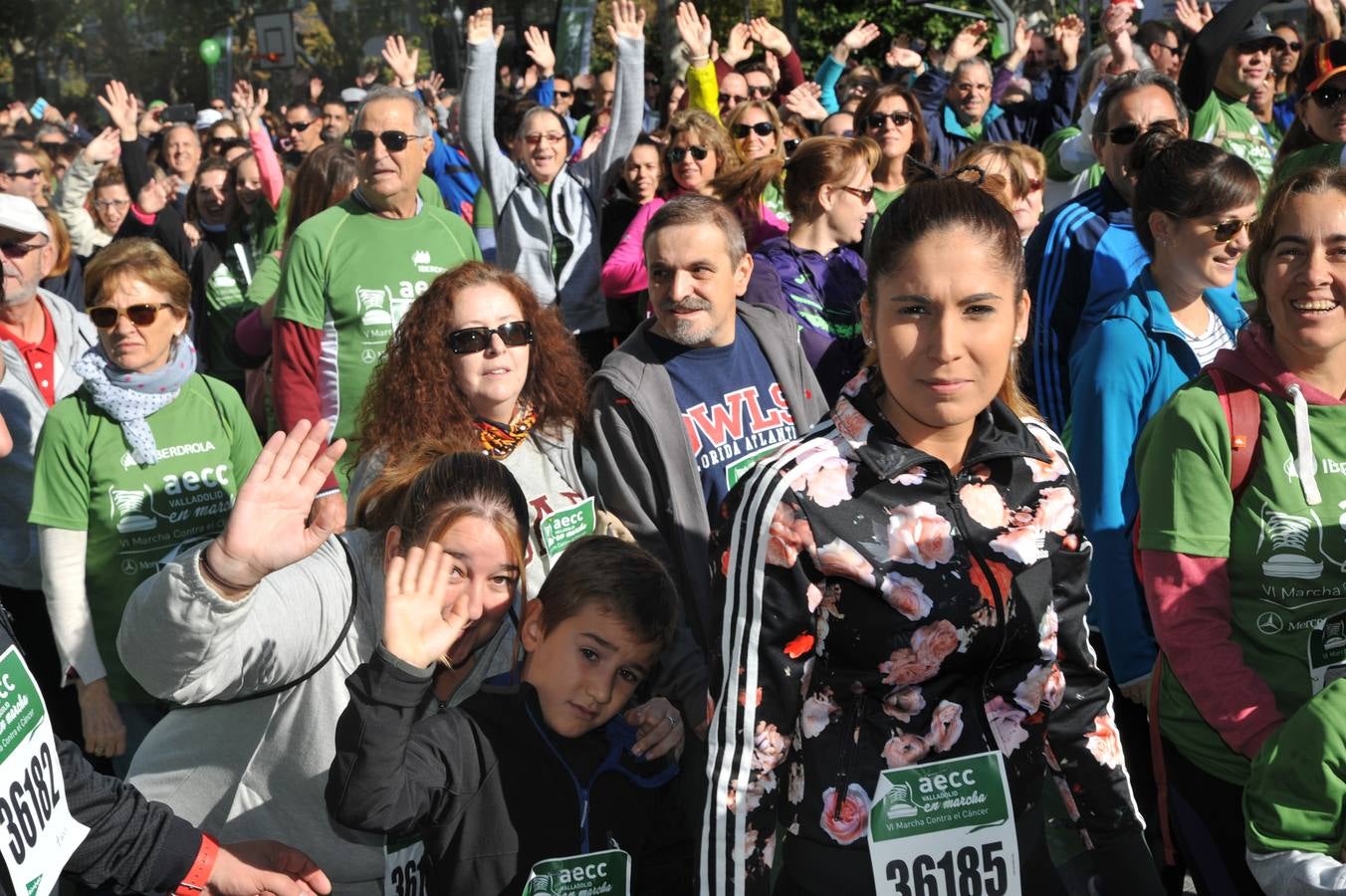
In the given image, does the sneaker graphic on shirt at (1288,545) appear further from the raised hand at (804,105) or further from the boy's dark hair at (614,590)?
the raised hand at (804,105)

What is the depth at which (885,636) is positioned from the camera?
221 cm

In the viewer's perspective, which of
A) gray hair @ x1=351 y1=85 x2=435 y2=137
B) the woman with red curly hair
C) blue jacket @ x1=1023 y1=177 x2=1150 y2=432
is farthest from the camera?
gray hair @ x1=351 y1=85 x2=435 y2=137

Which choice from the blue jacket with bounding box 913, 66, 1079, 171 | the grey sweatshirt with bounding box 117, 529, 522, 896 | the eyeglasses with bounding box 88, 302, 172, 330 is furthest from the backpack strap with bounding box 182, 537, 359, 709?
the blue jacket with bounding box 913, 66, 1079, 171

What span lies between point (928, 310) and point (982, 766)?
0.76 meters

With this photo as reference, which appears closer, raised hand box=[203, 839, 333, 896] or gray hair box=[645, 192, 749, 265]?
raised hand box=[203, 839, 333, 896]

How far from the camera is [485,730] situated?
9.28 feet

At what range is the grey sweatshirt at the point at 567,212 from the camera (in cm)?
695

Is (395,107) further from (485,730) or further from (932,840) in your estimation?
(932,840)

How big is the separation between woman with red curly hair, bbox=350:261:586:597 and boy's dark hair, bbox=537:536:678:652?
0.52m

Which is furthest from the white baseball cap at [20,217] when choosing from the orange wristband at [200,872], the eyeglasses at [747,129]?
the eyeglasses at [747,129]

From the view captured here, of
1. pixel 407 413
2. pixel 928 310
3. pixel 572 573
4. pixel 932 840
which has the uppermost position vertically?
pixel 928 310

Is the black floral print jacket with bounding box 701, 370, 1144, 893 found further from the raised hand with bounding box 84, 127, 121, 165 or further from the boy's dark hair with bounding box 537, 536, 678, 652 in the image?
the raised hand with bounding box 84, 127, 121, 165

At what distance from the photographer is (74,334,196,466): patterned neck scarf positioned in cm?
411

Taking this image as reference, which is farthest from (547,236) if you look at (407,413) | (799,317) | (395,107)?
(407,413)
